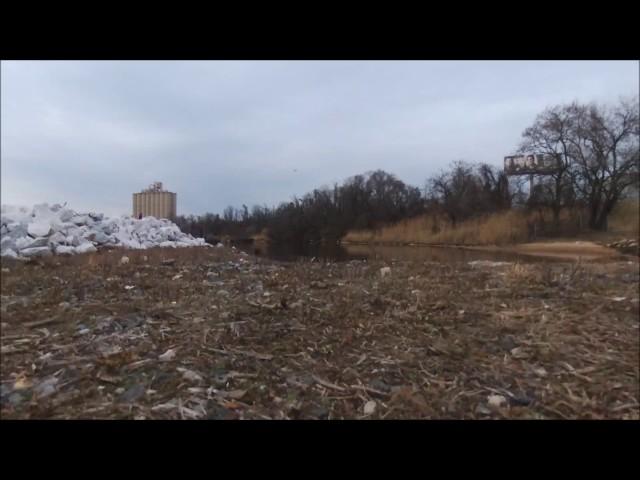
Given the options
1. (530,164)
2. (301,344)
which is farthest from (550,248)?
(301,344)

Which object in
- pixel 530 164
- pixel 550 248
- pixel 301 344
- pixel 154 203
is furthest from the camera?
pixel 550 248

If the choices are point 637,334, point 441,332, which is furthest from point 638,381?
point 441,332

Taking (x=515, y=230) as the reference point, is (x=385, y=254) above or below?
below

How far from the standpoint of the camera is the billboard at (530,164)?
2.88 metres

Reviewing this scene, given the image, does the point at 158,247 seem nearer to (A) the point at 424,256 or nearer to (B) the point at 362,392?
(B) the point at 362,392

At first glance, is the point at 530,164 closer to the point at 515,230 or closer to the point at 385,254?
the point at 515,230

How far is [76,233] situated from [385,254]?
88.0 inches

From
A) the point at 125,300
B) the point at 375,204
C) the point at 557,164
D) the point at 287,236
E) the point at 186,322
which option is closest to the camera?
the point at 186,322

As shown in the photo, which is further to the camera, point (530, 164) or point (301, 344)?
point (530, 164)

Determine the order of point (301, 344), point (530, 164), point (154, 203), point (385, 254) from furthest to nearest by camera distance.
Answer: point (385, 254) → point (530, 164) → point (154, 203) → point (301, 344)

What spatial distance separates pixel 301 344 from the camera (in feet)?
5.70

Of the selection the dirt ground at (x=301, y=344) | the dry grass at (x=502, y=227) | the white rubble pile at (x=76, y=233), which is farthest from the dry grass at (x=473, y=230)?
the white rubble pile at (x=76, y=233)

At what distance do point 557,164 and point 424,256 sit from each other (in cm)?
144

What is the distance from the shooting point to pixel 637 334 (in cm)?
176
